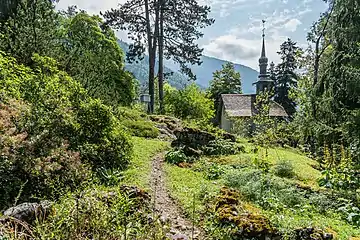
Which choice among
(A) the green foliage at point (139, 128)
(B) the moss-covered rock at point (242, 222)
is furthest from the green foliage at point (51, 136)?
(A) the green foliage at point (139, 128)

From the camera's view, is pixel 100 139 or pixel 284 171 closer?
pixel 100 139

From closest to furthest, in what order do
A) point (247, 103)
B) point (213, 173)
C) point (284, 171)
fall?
point (213, 173)
point (284, 171)
point (247, 103)

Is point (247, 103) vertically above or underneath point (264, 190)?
above

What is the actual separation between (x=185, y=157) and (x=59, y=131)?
3.77 meters

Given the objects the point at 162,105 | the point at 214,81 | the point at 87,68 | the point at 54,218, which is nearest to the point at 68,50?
the point at 87,68

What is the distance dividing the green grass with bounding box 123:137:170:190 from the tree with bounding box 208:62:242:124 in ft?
97.6

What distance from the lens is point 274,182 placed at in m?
6.99

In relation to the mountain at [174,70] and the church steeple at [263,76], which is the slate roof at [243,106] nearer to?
the church steeple at [263,76]

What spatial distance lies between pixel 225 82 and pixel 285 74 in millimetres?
7695

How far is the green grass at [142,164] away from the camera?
671 cm

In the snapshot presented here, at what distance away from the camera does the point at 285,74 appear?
38594 mm

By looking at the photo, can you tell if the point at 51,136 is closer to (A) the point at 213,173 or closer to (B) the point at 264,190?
(A) the point at 213,173

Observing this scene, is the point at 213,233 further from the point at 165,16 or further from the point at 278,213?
the point at 165,16

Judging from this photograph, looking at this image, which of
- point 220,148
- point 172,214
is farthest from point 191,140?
point 172,214
